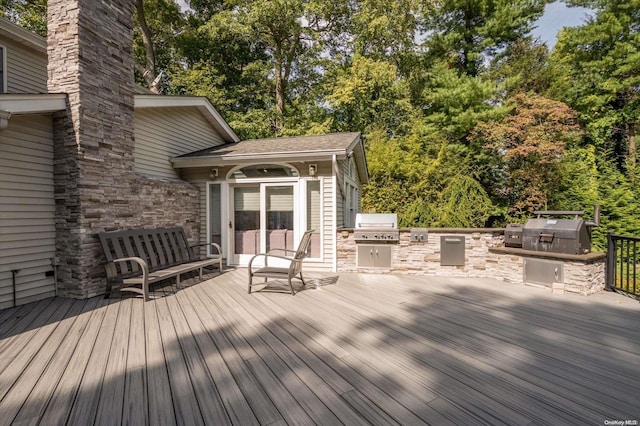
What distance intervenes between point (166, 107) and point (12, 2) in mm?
11490

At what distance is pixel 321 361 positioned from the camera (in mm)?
2512

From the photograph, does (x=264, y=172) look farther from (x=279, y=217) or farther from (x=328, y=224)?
(x=328, y=224)

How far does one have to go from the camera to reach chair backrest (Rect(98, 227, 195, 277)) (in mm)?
4555

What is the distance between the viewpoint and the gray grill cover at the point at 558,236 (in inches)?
179

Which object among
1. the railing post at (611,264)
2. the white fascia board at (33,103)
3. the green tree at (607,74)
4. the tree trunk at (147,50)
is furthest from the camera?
the tree trunk at (147,50)

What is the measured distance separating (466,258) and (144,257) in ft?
19.0

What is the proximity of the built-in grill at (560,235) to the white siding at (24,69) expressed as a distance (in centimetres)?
934

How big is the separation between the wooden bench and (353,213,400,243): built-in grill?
2971mm

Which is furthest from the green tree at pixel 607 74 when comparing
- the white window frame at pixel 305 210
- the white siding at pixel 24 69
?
the white siding at pixel 24 69

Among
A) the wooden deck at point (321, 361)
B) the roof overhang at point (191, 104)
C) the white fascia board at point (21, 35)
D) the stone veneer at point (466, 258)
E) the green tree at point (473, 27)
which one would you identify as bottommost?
the wooden deck at point (321, 361)

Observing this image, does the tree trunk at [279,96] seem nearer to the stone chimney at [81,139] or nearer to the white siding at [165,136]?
the white siding at [165,136]

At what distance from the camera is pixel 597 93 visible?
42.1ft

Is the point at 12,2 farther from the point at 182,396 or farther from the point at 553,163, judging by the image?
the point at 553,163

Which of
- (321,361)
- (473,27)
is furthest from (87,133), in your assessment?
(473,27)
